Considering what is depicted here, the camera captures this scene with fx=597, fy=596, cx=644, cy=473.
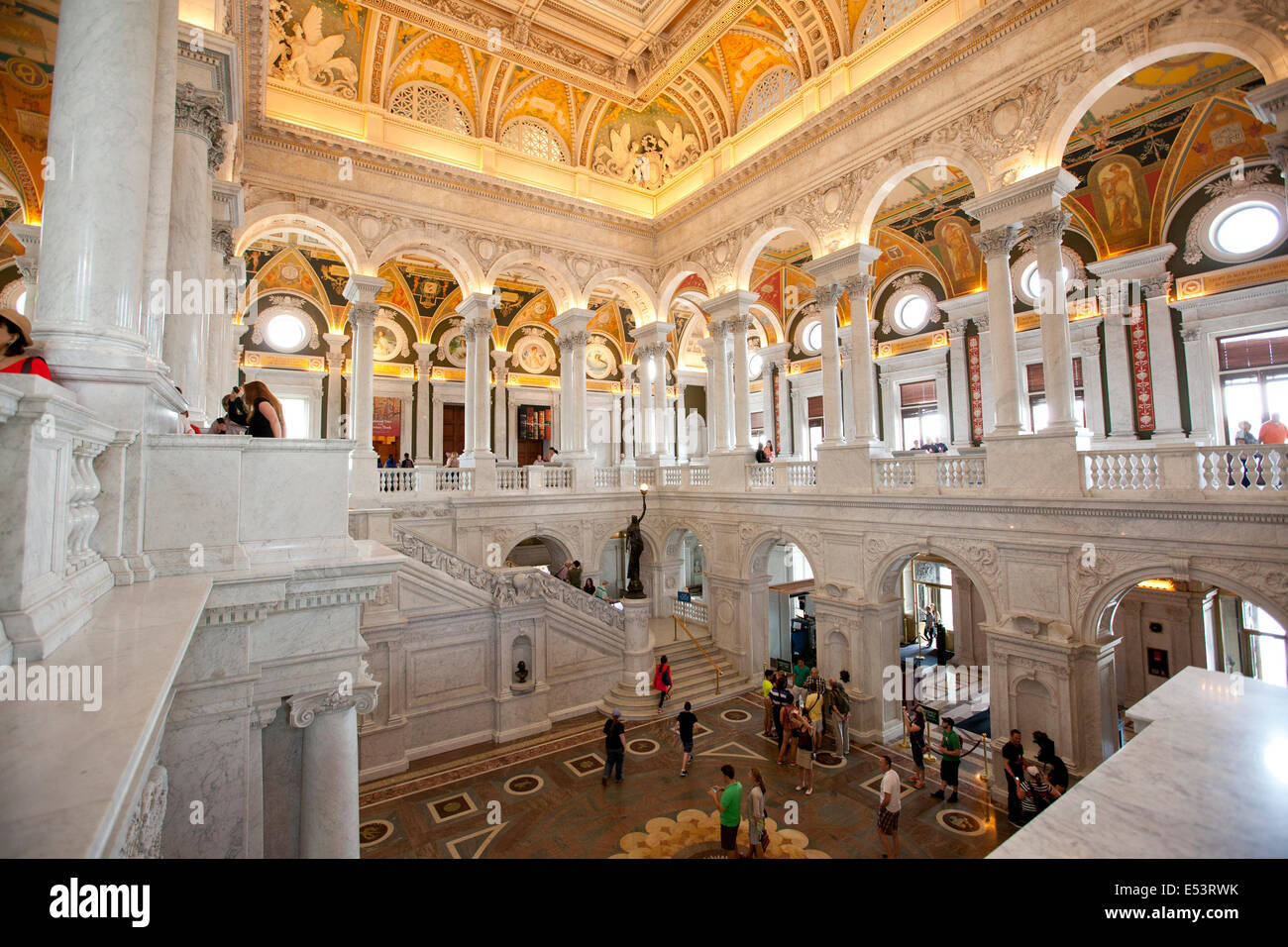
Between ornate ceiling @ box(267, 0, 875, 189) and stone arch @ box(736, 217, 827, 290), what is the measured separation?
346 cm

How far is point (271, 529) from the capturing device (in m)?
4.93

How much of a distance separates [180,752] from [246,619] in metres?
0.92

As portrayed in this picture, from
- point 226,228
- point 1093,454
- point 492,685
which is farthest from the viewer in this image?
point 492,685

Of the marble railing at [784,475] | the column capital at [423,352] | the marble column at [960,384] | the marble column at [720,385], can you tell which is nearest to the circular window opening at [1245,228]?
the marble column at [960,384]

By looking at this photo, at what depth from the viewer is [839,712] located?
38.0ft

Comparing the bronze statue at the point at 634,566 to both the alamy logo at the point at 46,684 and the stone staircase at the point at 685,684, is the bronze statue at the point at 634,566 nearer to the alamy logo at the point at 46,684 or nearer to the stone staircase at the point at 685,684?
the stone staircase at the point at 685,684

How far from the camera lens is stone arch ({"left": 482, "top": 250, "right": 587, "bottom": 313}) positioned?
661 inches

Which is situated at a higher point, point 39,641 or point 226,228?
point 226,228

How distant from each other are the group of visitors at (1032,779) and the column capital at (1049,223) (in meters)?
8.14

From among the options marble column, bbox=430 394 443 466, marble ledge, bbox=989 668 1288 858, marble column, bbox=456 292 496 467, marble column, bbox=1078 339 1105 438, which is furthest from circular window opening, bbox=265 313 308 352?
marble column, bbox=1078 339 1105 438

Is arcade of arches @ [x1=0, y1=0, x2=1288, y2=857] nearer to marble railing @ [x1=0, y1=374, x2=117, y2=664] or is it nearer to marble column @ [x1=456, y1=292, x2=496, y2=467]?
marble railing @ [x1=0, y1=374, x2=117, y2=664]
